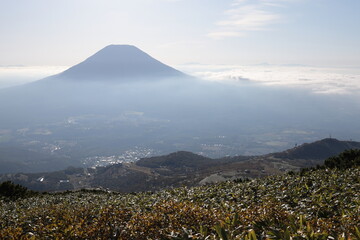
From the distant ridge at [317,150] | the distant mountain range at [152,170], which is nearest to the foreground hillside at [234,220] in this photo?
the distant mountain range at [152,170]

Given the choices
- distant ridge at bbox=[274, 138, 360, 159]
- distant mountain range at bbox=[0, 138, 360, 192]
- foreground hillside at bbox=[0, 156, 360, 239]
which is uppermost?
foreground hillside at bbox=[0, 156, 360, 239]

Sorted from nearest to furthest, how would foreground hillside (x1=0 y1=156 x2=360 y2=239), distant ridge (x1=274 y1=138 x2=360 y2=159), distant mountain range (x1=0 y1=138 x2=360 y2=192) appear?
foreground hillside (x1=0 y1=156 x2=360 y2=239) < distant mountain range (x1=0 y1=138 x2=360 y2=192) < distant ridge (x1=274 y1=138 x2=360 y2=159)

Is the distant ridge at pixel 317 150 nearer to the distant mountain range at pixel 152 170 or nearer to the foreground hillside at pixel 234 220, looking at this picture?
the distant mountain range at pixel 152 170

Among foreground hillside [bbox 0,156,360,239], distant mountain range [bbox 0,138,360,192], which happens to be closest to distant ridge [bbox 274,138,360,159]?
distant mountain range [bbox 0,138,360,192]

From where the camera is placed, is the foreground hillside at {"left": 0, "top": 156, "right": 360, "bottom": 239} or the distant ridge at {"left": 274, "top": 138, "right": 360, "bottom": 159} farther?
the distant ridge at {"left": 274, "top": 138, "right": 360, "bottom": 159}

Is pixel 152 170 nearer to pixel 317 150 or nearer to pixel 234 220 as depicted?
pixel 317 150

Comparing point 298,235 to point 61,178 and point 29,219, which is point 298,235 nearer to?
point 29,219

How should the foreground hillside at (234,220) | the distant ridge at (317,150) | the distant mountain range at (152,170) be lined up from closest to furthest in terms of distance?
the foreground hillside at (234,220), the distant mountain range at (152,170), the distant ridge at (317,150)

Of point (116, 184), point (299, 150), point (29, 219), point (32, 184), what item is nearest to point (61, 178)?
point (32, 184)

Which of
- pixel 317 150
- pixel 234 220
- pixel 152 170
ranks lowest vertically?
pixel 152 170

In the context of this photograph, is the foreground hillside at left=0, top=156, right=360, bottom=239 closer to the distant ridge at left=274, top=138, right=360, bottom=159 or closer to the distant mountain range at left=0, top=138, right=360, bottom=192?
the distant mountain range at left=0, top=138, right=360, bottom=192

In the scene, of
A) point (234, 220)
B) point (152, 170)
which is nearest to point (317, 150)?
point (152, 170)

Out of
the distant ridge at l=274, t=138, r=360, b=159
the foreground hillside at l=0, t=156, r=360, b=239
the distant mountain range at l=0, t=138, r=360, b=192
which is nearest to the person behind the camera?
the foreground hillside at l=0, t=156, r=360, b=239
